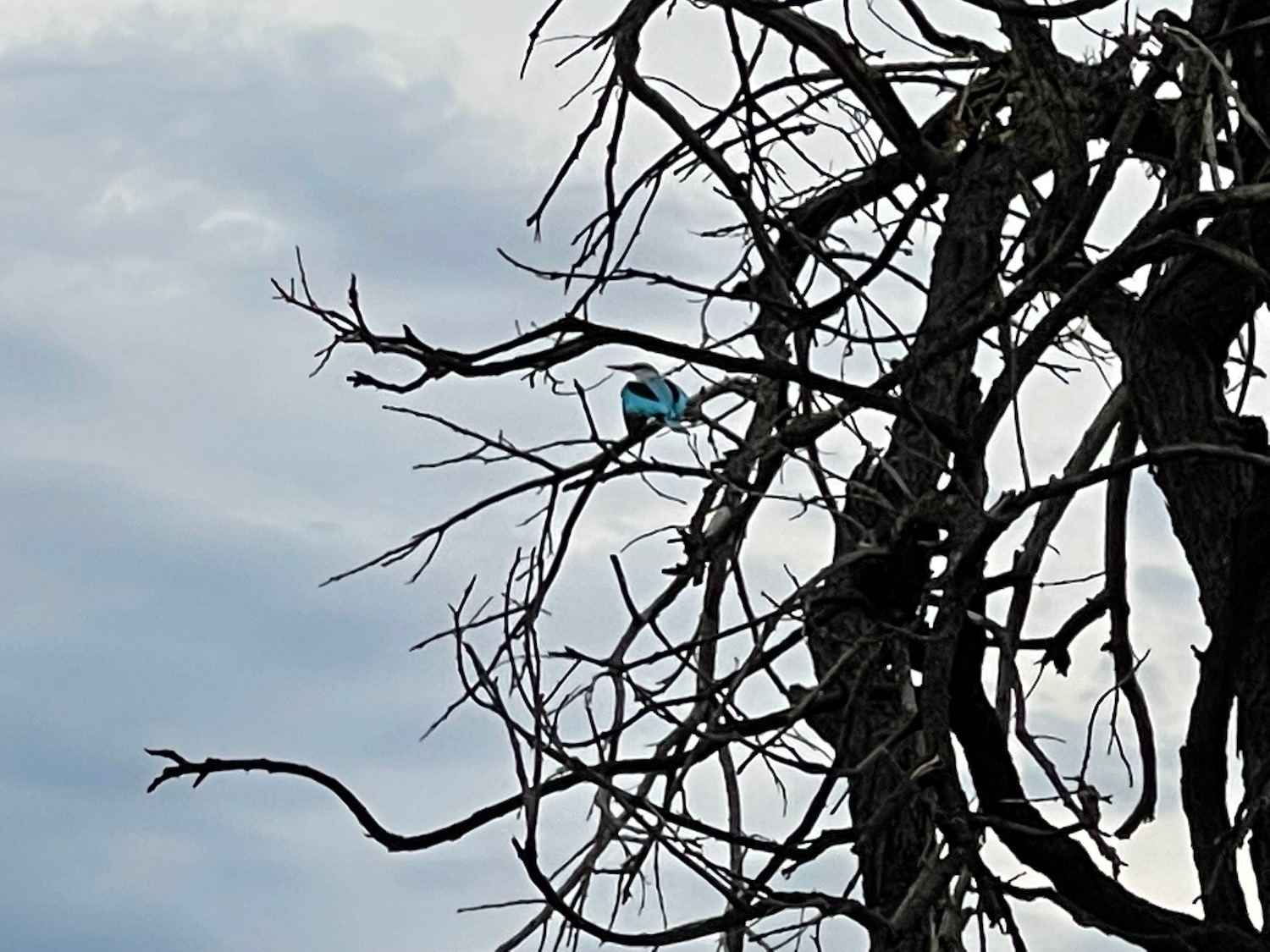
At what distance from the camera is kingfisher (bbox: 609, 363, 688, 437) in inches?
182

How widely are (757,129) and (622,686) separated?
67.1 inches

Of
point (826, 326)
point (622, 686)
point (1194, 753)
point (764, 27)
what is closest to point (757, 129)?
point (764, 27)

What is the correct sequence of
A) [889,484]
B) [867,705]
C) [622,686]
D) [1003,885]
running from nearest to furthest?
[1003,885]
[622,686]
[867,705]
[889,484]

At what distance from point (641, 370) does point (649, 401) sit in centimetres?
15

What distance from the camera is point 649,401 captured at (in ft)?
15.2

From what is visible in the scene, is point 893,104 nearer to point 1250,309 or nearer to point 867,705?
point 1250,309

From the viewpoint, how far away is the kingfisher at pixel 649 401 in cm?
462

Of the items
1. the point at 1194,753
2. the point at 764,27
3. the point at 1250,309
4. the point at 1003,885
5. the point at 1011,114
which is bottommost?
the point at 1003,885

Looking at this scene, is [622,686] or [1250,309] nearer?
[622,686]

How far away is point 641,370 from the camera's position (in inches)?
187

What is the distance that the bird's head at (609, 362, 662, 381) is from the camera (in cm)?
468

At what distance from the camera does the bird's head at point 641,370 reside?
4684mm

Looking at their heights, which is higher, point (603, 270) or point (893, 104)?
point (893, 104)

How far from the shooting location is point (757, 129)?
5094 mm
